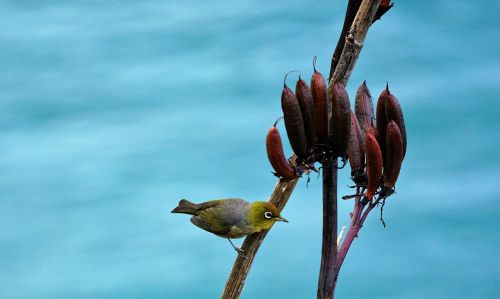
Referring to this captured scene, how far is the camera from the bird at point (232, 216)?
4590 millimetres

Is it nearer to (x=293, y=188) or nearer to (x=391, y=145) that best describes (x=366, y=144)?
(x=391, y=145)

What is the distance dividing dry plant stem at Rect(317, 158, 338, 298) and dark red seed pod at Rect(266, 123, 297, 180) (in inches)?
7.6

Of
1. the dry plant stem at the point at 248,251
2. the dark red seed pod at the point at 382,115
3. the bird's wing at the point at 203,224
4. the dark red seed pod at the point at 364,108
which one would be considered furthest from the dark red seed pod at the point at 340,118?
the bird's wing at the point at 203,224

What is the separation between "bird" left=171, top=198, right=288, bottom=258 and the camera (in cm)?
459

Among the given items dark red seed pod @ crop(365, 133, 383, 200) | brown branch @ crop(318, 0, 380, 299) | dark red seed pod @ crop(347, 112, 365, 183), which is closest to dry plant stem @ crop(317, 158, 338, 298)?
brown branch @ crop(318, 0, 380, 299)

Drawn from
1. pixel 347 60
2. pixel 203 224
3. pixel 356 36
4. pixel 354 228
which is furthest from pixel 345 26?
pixel 203 224

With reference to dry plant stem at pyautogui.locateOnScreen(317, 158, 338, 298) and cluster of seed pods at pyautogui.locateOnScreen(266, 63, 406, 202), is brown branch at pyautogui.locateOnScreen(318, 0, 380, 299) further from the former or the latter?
cluster of seed pods at pyautogui.locateOnScreen(266, 63, 406, 202)

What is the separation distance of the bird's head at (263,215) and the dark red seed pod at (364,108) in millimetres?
978

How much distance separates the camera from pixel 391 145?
11.5ft

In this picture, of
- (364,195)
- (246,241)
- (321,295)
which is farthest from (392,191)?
(246,241)

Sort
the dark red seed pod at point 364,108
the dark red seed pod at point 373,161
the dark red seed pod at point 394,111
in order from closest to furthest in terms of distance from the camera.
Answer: the dark red seed pod at point 373,161, the dark red seed pod at point 394,111, the dark red seed pod at point 364,108

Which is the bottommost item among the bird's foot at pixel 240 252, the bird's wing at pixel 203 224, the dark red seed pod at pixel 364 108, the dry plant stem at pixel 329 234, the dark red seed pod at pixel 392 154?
the dry plant stem at pixel 329 234

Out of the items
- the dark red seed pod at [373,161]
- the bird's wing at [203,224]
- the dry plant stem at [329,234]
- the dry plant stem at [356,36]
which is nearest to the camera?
the dark red seed pod at [373,161]

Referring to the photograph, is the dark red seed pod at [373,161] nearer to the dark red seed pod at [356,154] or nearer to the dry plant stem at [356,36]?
the dark red seed pod at [356,154]
